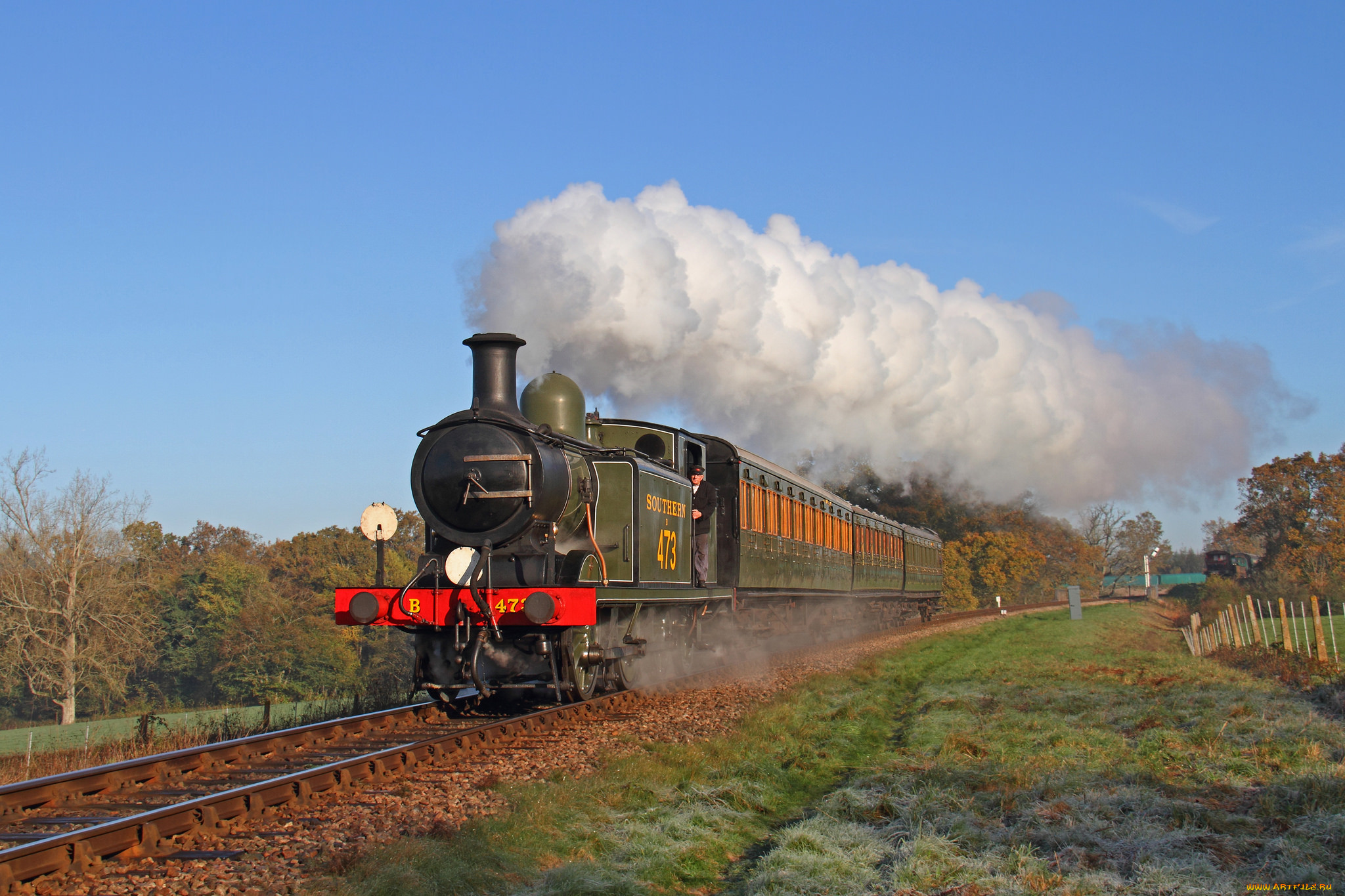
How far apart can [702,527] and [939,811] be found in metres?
6.87

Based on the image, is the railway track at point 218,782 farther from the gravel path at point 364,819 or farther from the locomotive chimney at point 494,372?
the locomotive chimney at point 494,372

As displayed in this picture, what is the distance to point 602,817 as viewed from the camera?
6.23 m

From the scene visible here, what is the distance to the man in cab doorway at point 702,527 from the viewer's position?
12.8 m

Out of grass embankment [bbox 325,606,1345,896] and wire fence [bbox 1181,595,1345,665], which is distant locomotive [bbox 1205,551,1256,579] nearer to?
wire fence [bbox 1181,595,1345,665]

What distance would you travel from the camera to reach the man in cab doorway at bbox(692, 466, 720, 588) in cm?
1280

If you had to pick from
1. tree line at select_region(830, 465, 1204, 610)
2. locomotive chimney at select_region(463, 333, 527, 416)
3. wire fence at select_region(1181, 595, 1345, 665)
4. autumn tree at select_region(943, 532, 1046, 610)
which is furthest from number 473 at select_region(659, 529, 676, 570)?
autumn tree at select_region(943, 532, 1046, 610)

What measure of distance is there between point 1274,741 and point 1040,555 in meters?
56.2

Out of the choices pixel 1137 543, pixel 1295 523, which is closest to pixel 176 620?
pixel 1295 523

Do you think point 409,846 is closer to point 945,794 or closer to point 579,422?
point 945,794

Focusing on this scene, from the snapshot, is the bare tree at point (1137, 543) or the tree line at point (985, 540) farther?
the bare tree at point (1137, 543)

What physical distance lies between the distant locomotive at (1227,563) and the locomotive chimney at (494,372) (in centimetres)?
7199

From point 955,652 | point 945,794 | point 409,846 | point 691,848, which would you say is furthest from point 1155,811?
point 955,652

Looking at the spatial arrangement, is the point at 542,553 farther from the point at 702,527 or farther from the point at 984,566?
the point at 984,566

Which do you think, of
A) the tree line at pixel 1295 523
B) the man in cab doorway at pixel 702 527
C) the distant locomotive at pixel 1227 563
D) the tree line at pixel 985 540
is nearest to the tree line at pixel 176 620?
the man in cab doorway at pixel 702 527
